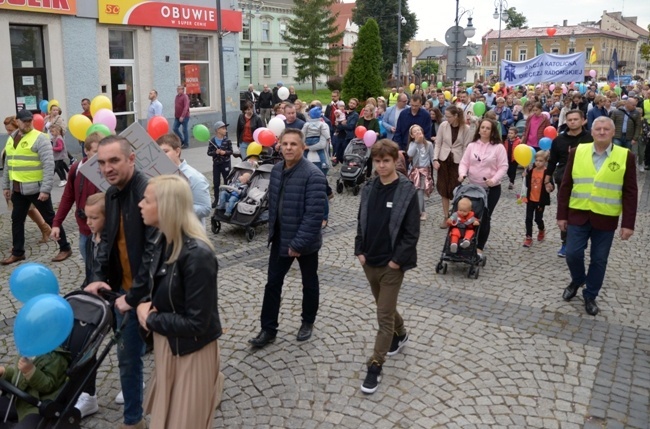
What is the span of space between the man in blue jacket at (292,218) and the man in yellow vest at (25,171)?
3.95 m

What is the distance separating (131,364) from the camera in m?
3.96

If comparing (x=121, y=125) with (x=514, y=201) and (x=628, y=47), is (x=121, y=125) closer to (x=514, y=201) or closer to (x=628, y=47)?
(x=514, y=201)

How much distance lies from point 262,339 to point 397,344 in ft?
3.94

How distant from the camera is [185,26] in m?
20.0

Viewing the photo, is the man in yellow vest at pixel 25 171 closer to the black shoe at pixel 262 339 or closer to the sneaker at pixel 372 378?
the black shoe at pixel 262 339

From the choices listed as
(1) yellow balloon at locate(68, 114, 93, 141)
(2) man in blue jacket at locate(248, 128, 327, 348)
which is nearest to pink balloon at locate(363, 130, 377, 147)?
(1) yellow balloon at locate(68, 114, 93, 141)

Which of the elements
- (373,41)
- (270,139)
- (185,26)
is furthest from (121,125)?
(373,41)

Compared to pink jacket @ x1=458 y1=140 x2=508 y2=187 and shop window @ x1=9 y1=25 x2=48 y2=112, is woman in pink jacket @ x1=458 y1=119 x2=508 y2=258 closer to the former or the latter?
pink jacket @ x1=458 y1=140 x2=508 y2=187

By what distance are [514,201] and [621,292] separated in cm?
526

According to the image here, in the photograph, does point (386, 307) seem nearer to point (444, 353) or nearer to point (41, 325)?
point (444, 353)

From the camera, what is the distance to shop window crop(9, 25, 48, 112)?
15.6 m

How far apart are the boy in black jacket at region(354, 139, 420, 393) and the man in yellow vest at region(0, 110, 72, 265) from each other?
4.94 meters

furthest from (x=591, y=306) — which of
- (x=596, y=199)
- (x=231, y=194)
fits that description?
(x=231, y=194)

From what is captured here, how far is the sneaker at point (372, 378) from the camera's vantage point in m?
4.65
